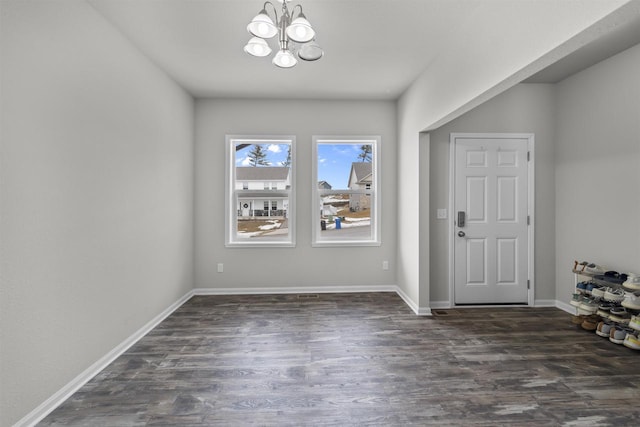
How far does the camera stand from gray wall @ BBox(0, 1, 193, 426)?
167cm

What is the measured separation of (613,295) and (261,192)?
4.07m

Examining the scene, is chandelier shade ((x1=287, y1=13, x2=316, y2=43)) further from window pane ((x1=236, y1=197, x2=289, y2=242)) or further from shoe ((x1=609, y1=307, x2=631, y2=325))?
shoe ((x1=609, y1=307, x2=631, y2=325))

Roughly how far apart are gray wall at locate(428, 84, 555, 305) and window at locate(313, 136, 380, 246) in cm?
90

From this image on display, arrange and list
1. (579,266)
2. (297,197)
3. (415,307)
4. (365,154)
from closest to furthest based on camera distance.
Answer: (579,266)
(415,307)
(297,197)
(365,154)

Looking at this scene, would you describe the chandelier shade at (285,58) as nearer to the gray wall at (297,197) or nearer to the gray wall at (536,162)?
the gray wall at (297,197)

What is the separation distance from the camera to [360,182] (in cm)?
447

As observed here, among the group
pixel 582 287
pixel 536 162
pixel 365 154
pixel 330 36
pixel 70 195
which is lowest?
pixel 582 287

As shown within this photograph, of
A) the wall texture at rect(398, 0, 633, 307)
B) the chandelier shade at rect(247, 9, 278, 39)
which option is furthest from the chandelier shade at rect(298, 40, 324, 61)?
the wall texture at rect(398, 0, 633, 307)

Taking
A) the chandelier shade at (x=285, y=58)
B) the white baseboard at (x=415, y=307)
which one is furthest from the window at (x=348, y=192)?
the chandelier shade at (x=285, y=58)

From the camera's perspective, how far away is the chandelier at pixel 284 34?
1.95 metres

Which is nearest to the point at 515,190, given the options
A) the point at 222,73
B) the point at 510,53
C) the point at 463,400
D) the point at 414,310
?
the point at 414,310

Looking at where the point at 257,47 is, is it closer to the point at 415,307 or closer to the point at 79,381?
the point at 79,381

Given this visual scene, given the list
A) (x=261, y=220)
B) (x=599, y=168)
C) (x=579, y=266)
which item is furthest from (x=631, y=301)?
(x=261, y=220)

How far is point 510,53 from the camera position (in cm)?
188
